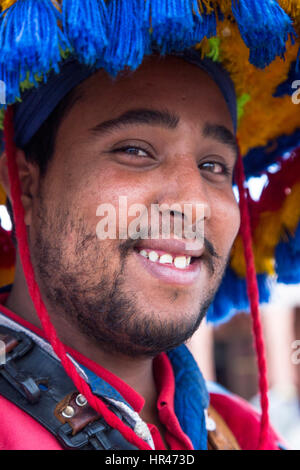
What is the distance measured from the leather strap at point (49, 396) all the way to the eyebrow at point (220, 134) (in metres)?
0.77

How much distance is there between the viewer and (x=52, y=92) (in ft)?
5.07

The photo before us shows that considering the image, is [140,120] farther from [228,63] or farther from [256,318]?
[256,318]

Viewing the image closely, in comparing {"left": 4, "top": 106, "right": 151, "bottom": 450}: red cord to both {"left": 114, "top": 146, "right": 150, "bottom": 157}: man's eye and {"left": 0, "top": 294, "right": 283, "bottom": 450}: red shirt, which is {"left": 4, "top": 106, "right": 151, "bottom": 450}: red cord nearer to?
{"left": 0, "top": 294, "right": 283, "bottom": 450}: red shirt

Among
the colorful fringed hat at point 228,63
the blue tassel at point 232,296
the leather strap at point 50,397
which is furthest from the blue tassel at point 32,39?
the blue tassel at point 232,296

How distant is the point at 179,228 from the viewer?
1432mm

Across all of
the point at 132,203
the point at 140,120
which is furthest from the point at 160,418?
the point at 140,120

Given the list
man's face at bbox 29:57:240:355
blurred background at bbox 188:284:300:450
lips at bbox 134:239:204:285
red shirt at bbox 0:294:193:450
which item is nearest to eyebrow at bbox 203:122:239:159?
man's face at bbox 29:57:240:355

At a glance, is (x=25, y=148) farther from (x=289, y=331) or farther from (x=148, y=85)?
(x=289, y=331)

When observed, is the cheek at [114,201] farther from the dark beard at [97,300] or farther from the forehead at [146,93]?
the forehead at [146,93]

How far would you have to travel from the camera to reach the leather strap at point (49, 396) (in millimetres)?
1251

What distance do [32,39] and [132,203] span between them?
49 centimetres

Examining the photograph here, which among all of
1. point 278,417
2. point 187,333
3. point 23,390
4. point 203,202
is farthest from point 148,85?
point 278,417

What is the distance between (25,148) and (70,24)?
667 millimetres

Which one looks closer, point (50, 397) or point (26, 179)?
point (50, 397)
